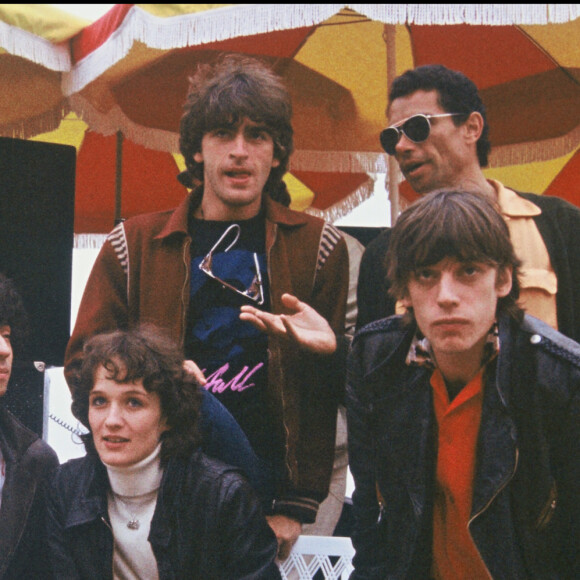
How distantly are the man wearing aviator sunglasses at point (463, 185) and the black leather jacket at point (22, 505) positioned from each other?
1.18 m

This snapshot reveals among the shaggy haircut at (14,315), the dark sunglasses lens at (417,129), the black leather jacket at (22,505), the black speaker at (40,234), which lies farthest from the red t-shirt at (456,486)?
the black speaker at (40,234)

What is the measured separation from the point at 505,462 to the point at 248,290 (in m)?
1.00

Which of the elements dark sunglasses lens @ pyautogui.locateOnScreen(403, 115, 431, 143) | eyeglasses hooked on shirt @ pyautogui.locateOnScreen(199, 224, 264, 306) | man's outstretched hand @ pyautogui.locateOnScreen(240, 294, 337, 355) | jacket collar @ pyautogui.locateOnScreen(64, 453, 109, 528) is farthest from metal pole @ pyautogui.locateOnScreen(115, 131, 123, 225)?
man's outstretched hand @ pyautogui.locateOnScreen(240, 294, 337, 355)

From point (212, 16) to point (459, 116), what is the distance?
1052mm

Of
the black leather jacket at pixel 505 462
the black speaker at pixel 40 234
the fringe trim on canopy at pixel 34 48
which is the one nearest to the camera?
the black leather jacket at pixel 505 462

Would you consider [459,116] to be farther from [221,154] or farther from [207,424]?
[207,424]

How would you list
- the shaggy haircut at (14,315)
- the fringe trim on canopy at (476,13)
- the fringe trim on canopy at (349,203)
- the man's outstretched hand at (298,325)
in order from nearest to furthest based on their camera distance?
1. the man's outstretched hand at (298,325)
2. the shaggy haircut at (14,315)
3. the fringe trim on canopy at (476,13)
4. the fringe trim on canopy at (349,203)

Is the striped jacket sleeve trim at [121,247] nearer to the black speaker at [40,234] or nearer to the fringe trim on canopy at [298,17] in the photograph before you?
the black speaker at [40,234]

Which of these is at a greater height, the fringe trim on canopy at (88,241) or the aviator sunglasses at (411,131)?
the aviator sunglasses at (411,131)

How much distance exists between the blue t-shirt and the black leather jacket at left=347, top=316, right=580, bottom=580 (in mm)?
466

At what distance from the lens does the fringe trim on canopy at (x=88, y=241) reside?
21.6 feet

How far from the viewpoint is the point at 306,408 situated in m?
2.67

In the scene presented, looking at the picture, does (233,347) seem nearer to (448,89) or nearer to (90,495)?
(90,495)

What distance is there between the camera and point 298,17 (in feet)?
11.1
